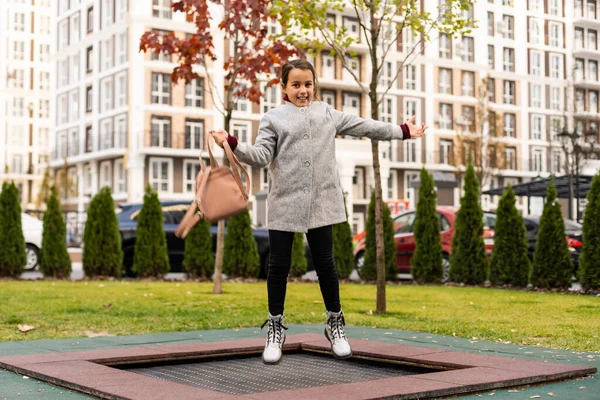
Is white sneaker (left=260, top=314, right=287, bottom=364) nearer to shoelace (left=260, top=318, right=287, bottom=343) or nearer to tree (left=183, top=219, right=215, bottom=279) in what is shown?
shoelace (left=260, top=318, right=287, bottom=343)

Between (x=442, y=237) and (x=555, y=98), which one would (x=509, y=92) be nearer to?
(x=555, y=98)

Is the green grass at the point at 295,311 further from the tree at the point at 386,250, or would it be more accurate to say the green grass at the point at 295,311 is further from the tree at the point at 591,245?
the tree at the point at 386,250

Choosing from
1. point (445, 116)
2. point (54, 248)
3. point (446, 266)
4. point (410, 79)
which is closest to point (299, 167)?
point (446, 266)

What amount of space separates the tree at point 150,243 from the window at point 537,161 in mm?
46974

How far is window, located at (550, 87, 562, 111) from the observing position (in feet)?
198

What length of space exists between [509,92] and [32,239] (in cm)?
4592

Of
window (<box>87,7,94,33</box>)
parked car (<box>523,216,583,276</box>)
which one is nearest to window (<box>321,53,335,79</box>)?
window (<box>87,7,94,33</box>)

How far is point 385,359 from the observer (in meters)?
5.17

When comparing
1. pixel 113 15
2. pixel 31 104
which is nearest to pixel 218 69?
pixel 113 15

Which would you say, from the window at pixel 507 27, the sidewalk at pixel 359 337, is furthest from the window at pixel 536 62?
the sidewalk at pixel 359 337

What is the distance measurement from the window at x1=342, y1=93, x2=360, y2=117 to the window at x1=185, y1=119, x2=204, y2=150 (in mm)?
9329

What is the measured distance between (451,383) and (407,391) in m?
0.34

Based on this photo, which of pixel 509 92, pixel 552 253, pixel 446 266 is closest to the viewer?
pixel 552 253

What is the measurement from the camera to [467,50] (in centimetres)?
5606
